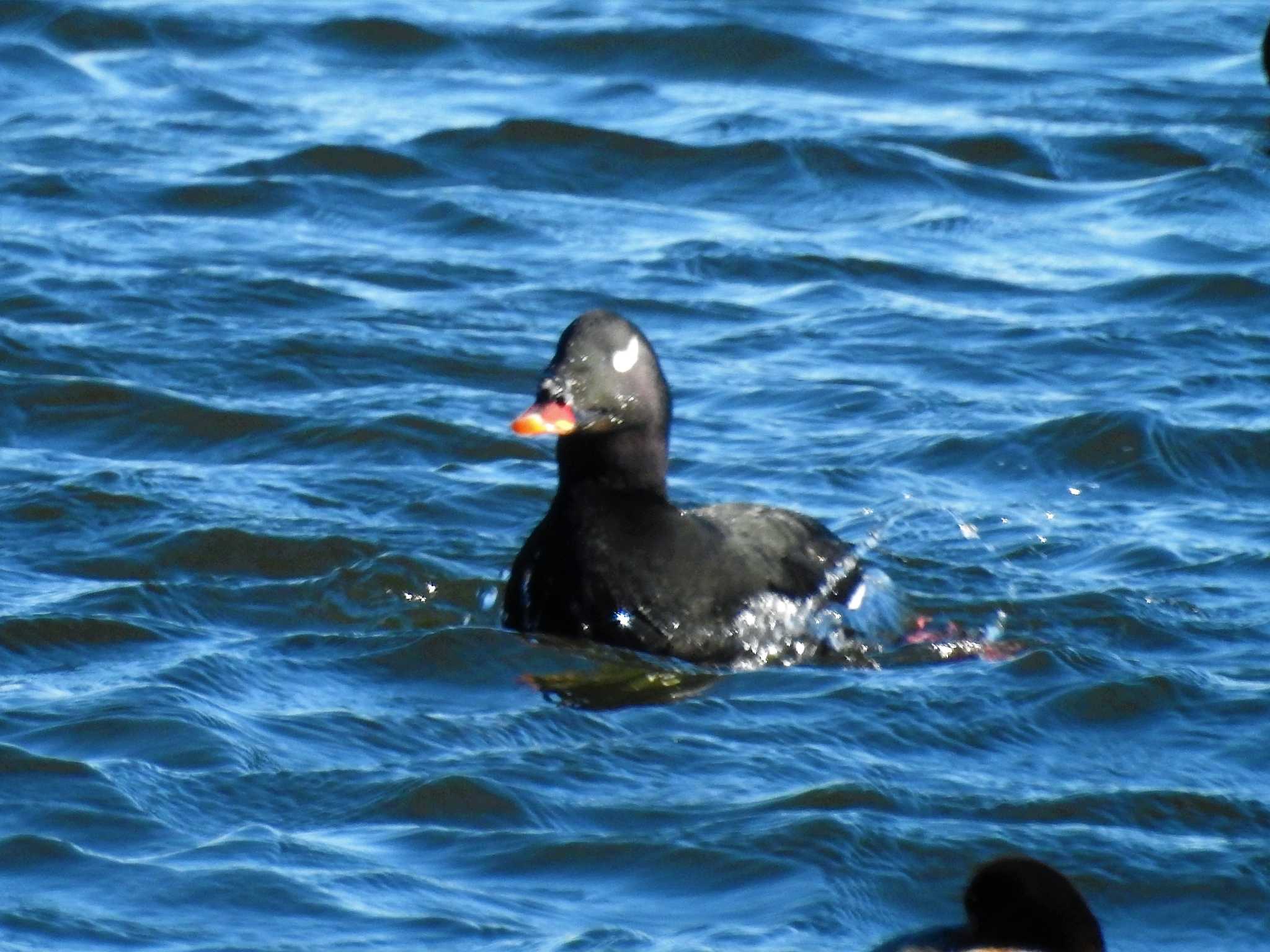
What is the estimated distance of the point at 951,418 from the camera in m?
11.1

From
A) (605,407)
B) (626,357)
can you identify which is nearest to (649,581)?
(605,407)

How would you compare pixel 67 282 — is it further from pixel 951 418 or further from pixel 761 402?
pixel 951 418

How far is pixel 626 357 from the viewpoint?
828cm

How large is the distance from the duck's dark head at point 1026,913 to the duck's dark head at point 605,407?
3094 mm

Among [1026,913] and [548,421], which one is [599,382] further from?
[1026,913]

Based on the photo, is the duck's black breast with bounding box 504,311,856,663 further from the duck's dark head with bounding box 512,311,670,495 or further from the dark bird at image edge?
the dark bird at image edge

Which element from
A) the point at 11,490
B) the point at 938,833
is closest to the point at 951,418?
the point at 11,490

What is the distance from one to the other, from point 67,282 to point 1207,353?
5.17 metres

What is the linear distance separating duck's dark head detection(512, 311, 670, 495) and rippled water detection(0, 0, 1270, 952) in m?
0.62

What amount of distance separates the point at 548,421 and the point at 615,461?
0.36 meters

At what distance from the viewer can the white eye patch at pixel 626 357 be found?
826cm

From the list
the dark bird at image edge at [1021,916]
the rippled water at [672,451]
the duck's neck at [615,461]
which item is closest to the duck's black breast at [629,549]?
the duck's neck at [615,461]

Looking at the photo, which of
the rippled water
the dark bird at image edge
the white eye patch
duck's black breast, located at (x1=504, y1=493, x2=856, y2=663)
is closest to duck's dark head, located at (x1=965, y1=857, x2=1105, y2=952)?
the dark bird at image edge

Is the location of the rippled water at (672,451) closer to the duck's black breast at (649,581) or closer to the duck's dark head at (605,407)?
the duck's black breast at (649,581)
